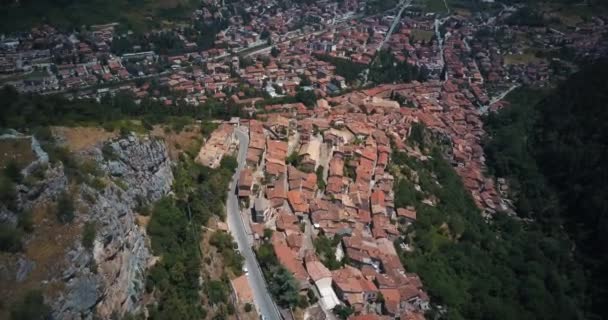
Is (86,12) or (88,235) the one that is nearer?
(88,235)

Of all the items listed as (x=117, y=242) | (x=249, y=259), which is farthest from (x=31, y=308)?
(x=249, y=259)

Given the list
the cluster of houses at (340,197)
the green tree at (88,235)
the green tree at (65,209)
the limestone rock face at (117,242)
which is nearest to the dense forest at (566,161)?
the cluster of houses at (340,197)

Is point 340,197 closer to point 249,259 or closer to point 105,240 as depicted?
point 249,259

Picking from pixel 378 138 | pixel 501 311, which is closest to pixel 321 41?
pixel 378 138

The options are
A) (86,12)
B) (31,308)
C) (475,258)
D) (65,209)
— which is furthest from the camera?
(86,12)

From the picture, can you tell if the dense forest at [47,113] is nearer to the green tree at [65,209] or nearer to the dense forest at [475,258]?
the green tree at [65,209]

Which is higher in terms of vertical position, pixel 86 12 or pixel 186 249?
pixel 186 249

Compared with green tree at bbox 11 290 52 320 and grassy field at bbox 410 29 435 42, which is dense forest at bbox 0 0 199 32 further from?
green tree at bbox 11 290 52 320
